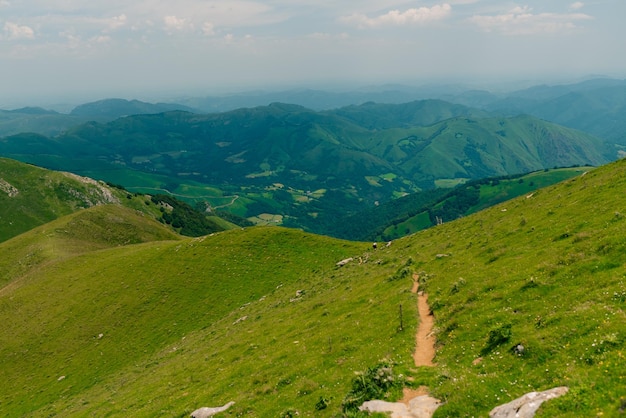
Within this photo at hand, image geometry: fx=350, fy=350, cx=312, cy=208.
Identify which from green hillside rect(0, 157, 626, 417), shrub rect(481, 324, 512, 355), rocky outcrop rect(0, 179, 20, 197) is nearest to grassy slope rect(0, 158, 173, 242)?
rocky outcrop rect(0, 179, 20, 197)

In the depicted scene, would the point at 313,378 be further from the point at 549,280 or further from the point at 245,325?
the point at 245,325

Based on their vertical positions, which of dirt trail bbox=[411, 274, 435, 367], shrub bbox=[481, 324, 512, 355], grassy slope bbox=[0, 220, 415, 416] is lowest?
grassy slope bbox=[0, 220, 415, 416]

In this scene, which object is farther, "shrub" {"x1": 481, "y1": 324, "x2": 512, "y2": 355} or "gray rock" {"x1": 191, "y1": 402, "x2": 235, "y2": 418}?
"gray rock" {"x1": 191, "y1": 402, "x2": 235, "y2": 418}

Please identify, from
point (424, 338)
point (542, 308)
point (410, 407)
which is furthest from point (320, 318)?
point (542, 308)

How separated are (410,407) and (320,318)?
60.1 feet

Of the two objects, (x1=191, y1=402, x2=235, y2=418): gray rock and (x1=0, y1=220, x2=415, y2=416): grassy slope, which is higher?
(x1=191, y1=402, x2=235, y2=418): gray rock

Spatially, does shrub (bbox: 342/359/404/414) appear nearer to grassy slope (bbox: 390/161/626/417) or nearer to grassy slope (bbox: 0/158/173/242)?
grassy slope (bbox: 390/161/626/417)

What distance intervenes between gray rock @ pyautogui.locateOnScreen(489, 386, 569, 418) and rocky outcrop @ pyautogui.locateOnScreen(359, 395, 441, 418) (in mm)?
2457

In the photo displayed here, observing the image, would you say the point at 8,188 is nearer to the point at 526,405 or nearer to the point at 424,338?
the point at 424,338

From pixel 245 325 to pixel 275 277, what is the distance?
784 inches

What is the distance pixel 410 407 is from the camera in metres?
14.7

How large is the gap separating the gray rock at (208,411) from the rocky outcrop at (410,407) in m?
10.3

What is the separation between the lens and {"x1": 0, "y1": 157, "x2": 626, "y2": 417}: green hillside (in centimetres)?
1531

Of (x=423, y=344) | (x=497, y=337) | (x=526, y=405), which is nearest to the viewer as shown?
(x=526, y=405)
